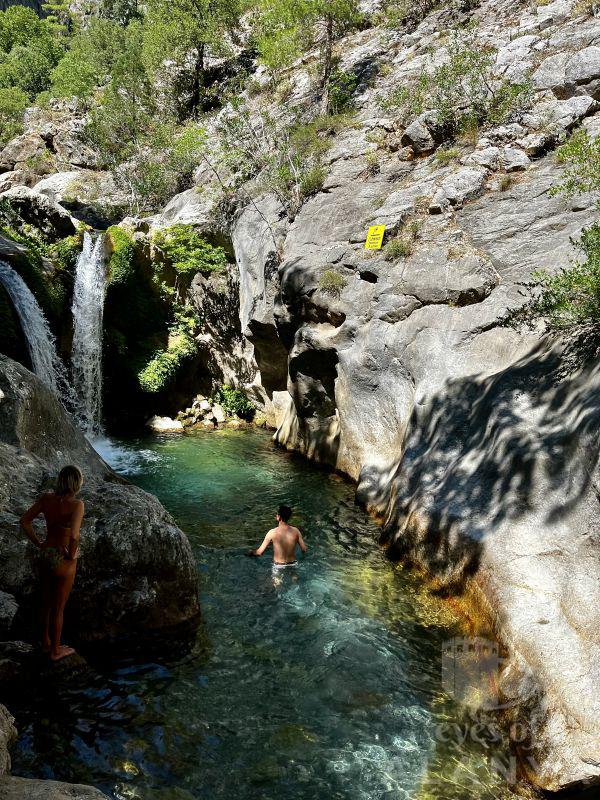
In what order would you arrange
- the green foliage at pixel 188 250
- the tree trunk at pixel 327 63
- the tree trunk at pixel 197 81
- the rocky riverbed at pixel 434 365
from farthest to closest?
1. the tree trunk at pixel 197 81
2. the tree trunk at pixel 327 63
3. the green foliage at pixel 188 250
4. the rocky riverbed at pixel 434 365

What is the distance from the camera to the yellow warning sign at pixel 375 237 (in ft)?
41.2

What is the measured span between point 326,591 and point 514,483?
9.54ft

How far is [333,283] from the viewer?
12633 mm

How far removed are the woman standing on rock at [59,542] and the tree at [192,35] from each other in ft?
97.7

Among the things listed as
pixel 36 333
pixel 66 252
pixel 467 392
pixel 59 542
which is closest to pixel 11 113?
pixel 66 252

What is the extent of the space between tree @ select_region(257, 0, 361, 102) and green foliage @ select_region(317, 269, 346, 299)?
11.8 meters

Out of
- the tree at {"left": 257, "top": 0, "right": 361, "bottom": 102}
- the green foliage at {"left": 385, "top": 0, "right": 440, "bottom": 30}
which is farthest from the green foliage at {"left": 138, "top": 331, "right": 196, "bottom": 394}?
the green foliage at {"left": 385, "top": 0, "right": 440, "bottom": 30}

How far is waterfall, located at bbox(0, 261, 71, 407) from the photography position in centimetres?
1417

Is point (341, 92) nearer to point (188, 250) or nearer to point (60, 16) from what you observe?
point (188, 250)

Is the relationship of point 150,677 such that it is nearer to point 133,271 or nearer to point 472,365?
point 472,365

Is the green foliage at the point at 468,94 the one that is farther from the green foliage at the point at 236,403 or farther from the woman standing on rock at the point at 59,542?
the woman standing on rock at the point at 59,542

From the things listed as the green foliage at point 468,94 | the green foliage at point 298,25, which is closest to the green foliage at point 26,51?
the green foliage at point 298,25

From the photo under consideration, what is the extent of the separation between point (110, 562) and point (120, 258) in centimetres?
1475

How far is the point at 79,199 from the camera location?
27.8 m
